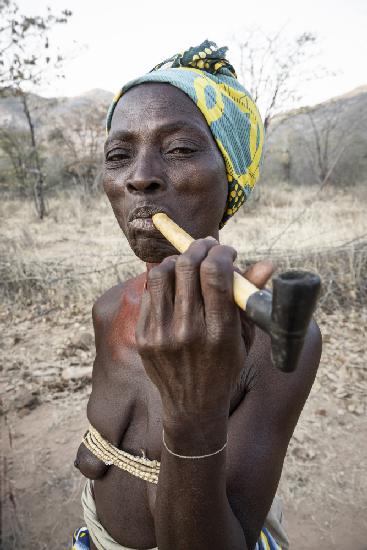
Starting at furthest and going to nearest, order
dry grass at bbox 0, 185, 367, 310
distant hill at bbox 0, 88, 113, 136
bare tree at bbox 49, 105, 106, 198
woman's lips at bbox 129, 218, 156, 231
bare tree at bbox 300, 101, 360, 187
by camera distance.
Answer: bare tree at bbox 300, 101, 360, 187, bare tree at bbox 49, 105, 106, 198, distant hill at bbox 0, 88, 113, 136, dry grass at bbox 0, 185, 367, 310, woman's lips at bbox 129, 218, 156, 231

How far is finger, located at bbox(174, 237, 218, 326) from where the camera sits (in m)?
0.63

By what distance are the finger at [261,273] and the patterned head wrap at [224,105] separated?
0.66 meters

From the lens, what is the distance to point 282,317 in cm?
52

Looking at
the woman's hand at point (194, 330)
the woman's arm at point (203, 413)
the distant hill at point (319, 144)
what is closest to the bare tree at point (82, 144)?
the distant hill at point (319, 144)

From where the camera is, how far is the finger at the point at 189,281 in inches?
24.9

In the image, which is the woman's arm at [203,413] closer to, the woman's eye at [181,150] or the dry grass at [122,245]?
the woman's eye at [181,150]

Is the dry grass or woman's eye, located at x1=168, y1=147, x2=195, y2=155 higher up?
woman's eye, located at x1=168, y1=147, x2=195, y2=155

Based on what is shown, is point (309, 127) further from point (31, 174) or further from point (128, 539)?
point (128, 539)

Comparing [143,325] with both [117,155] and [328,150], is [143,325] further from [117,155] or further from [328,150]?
[328,150]

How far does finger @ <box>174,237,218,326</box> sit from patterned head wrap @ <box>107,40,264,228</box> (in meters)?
0.64

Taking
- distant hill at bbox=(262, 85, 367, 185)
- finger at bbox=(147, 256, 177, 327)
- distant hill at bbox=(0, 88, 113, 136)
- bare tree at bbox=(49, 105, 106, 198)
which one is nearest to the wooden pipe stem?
finger at bbox=(147, 256, 177, 327)

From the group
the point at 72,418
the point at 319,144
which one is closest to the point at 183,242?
the point at 72,418

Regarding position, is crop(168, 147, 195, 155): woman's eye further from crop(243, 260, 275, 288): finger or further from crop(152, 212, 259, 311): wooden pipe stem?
crop(243, 260, 275, 288): finger

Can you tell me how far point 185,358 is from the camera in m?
0.70
